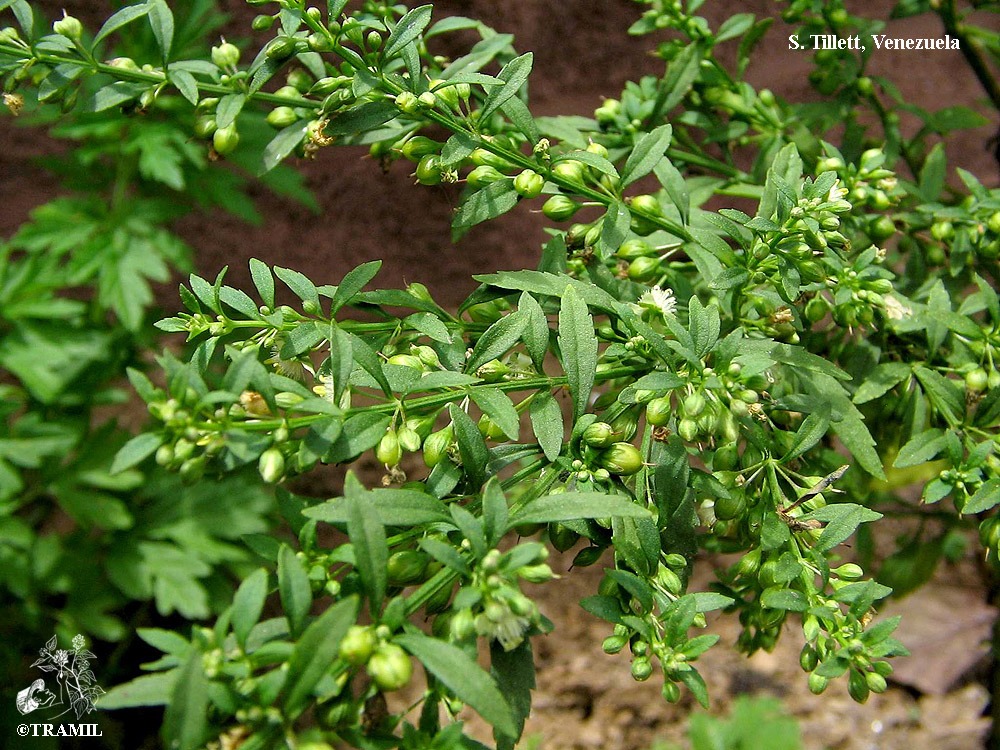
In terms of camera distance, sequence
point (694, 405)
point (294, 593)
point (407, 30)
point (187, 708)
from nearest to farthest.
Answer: point (187, 708) < point (294, 593) < point (694, 405) < point (407, 30)

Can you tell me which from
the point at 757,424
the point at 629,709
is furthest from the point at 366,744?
the point at 629,709

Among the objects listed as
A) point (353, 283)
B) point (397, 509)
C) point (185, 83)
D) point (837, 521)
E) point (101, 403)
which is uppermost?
point (185, 83)

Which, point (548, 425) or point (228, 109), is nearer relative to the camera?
point (548, 425)

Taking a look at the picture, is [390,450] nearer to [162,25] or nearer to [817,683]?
[817,683]

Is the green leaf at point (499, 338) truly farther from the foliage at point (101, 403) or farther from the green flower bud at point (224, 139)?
the foliage at point (101, 403)

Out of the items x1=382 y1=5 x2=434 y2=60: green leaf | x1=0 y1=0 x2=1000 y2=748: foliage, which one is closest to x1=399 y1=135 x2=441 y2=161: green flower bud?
x1=0 y1=0 x2=1000 y2=748: foliage

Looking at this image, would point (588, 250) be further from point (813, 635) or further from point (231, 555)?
point (231, 555)

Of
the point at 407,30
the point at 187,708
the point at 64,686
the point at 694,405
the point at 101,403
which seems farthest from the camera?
the point at 101,403

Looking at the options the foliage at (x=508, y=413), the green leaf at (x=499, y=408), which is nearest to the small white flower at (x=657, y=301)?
the foliage at (x=508, y=413)

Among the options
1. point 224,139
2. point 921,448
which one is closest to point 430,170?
A: point 224,139
